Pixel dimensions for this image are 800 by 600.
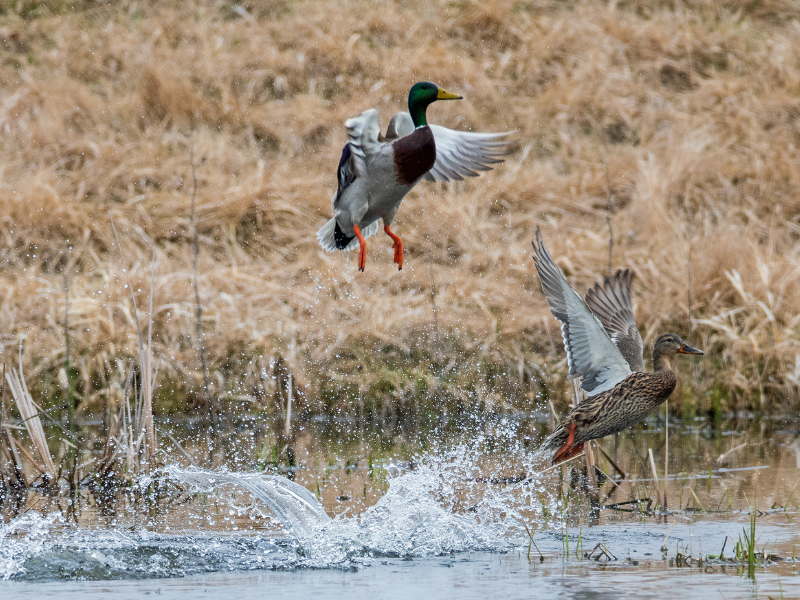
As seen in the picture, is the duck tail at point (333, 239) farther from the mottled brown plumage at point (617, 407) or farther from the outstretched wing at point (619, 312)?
the mottled brown plumage at point (617, 407)

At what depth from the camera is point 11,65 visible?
1248 cm

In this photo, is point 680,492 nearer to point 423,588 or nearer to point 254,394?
point 423,588

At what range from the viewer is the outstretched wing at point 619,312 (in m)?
5.21

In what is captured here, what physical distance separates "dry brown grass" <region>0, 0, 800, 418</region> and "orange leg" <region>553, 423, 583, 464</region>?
6.77ft

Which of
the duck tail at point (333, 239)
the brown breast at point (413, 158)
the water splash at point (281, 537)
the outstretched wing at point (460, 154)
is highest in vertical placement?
the outstretched wing at point (460, 154)

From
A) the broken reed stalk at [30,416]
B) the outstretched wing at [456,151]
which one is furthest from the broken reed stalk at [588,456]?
the broken reed stalk at [30,416]

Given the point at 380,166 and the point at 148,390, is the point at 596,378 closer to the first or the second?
the point at 380,166

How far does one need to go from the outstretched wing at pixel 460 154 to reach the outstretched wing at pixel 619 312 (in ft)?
2.77

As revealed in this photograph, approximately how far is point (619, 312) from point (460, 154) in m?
1.18

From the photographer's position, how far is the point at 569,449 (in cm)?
487

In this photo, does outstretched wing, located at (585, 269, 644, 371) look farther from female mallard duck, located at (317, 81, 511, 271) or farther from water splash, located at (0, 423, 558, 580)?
female mallard duck, located at (317, 81, 511, 271)

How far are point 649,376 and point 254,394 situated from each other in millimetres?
3456

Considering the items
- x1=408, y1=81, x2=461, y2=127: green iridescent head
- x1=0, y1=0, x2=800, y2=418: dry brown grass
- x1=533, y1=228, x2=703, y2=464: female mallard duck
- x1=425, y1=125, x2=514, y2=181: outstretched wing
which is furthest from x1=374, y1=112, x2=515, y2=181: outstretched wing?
x1=0, y1=0, x2=800, y2=418: dry brown grass

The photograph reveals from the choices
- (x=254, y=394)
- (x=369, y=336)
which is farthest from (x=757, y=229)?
(x=254, y=394)
